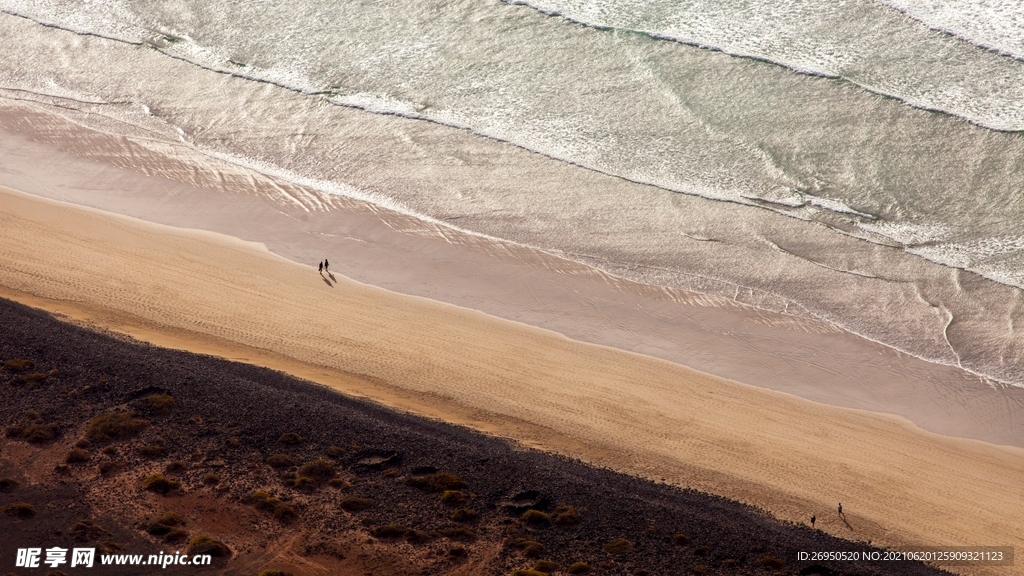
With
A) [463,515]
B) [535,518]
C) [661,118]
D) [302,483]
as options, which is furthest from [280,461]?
[661,118]

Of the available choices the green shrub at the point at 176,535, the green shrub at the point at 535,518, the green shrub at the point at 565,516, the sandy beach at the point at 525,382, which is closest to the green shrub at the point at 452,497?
the green shrub at the point at 535,518

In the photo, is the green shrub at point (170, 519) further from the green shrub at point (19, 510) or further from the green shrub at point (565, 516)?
the green shrub at point (565, 516)

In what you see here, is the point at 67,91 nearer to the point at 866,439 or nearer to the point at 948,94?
the point at 866,439

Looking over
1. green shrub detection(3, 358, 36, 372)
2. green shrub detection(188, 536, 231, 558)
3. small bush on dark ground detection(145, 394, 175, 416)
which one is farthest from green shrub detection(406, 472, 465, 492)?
green shrub detection(3, 358, 36, 372)

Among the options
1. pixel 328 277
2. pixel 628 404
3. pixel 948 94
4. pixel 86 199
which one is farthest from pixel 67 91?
pixel 948 94

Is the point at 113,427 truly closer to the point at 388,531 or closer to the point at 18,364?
the point at 18,364

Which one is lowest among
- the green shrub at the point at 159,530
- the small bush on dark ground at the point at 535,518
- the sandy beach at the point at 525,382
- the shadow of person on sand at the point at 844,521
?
the green shrub at the point at 159,530

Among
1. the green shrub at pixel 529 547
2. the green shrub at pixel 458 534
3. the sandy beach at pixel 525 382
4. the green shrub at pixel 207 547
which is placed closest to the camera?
the green shrub at pixel 207 547

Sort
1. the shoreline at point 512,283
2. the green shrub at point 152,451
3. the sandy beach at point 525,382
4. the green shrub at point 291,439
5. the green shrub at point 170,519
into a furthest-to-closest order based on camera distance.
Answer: the shoreline at point 512,283 → the sandy beach at point 525,382 → the green shrub at point 291,439 → the green shrub at point 152,451 → the green shrub at point 170,519
